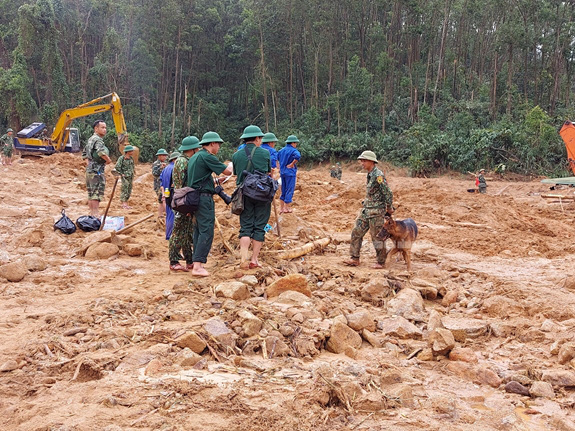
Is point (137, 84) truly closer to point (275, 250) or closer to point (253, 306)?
point (275, 250)

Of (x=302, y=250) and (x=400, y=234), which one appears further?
(x=302, y=250)

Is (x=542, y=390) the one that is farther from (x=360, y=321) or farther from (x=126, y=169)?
(x=126, y=169)

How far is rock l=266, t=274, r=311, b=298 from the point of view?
5250 mm

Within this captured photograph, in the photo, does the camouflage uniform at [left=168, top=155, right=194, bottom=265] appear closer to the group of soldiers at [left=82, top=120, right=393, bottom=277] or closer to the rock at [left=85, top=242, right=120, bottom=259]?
the group of soldiers at [left=82, top=120, right=393, bottom=277]

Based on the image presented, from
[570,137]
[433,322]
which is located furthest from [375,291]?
[570,137]

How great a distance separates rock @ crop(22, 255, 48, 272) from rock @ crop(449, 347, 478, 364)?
190 inches

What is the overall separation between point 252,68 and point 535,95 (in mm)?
20158

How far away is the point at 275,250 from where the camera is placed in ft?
23.4

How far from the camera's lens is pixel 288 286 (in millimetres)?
5309

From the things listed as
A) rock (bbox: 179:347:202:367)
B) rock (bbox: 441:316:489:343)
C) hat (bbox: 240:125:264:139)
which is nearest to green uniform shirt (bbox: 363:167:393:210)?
hat (bbox: 240:125:264:139)

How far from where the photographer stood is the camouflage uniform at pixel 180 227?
19.7ft

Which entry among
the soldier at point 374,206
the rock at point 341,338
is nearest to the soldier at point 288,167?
the soldier at point 374,206

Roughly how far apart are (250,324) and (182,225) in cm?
225

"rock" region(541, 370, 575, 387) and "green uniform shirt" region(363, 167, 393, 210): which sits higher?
"green uniform shirt" region(363, 167, 393, 210)
